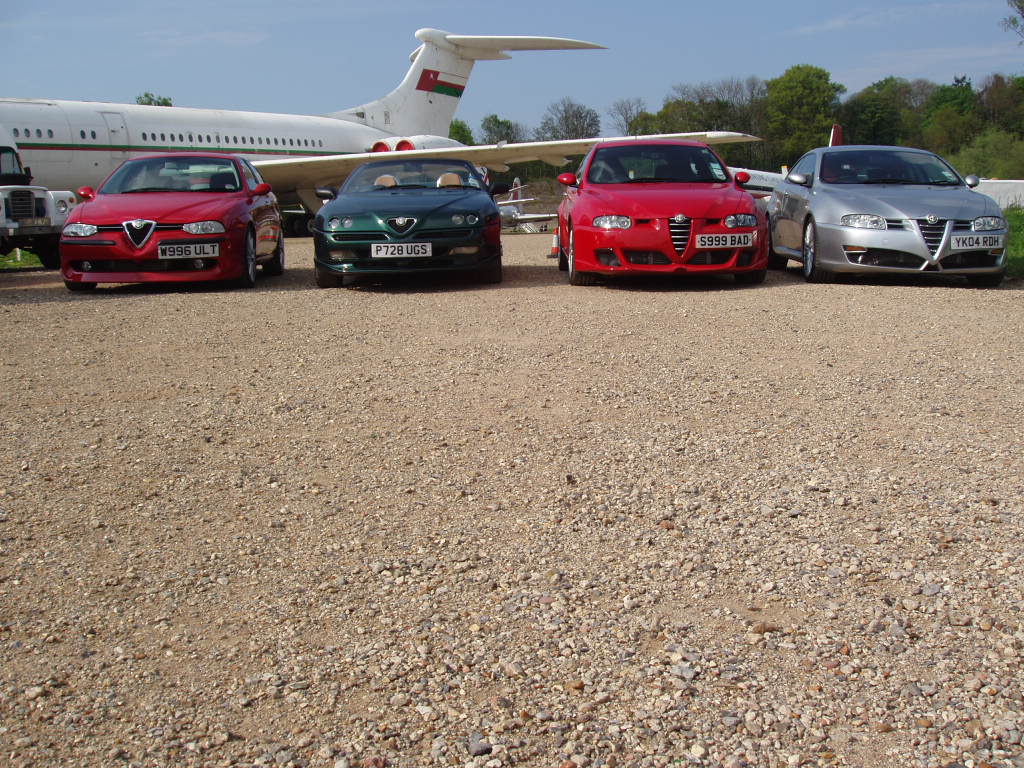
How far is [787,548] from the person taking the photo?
333 cm

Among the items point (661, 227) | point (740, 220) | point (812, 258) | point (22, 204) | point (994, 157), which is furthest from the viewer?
point (994, 157)

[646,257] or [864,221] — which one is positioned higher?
[864,221]

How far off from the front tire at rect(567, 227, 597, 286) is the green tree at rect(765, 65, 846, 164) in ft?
272

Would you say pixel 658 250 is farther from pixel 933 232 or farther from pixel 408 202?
pixel 933 232

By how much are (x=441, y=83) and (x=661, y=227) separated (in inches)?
1062

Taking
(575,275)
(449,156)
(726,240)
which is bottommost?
(575,275)

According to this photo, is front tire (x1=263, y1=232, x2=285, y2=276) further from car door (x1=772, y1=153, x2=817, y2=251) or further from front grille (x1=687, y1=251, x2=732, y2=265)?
car door (x1=772, y1=153, x2=817, y2=251)

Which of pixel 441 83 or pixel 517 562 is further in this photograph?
pixel 441 83

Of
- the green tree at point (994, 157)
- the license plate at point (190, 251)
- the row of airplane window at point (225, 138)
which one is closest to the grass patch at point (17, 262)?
the row of airplane window at point (225, 138)

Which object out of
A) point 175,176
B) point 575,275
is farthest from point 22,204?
point 575,275

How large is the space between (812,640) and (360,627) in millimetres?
1232

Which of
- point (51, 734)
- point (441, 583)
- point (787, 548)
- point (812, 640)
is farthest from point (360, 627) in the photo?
point (787, 548)

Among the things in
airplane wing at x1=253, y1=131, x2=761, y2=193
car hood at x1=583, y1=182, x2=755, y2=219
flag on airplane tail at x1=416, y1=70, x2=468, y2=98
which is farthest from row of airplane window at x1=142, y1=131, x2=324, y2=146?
car hood at x1=583, y1=182, x2=755, y2=219

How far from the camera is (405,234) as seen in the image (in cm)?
1059
